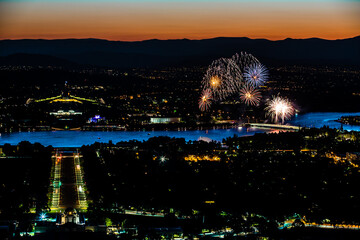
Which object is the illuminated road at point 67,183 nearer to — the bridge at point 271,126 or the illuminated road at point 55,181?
the illuminated road at point 55,181

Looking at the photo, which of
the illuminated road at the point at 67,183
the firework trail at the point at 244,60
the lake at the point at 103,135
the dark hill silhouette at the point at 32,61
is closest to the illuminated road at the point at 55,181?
the illuminated road at the point at 67,183

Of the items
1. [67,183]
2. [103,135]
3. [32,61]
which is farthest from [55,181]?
[32,61]

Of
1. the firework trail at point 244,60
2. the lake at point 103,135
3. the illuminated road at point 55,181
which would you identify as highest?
the firework trail at point 244,60

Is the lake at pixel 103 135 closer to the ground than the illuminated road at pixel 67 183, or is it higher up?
closer to the ground

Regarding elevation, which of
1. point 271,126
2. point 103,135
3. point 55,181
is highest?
point 55,181

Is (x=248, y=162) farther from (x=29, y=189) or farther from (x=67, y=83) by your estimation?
(x=67, y=83)

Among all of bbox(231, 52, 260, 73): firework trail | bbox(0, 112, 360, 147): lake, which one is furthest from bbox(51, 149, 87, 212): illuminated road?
bbox(231, 52, 260, 73): firework trail

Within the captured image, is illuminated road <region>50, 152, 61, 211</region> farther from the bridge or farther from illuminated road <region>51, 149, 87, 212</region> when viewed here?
the bridge

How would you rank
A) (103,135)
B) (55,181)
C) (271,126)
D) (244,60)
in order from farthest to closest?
(244,60), (271,126), (103,135), (55,181)

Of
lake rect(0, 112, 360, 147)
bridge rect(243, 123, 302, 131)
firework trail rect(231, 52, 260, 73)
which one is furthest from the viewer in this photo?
bridge rect(243, 123, 302, 131)

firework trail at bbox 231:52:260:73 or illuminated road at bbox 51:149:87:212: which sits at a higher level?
firework trail at bbox 231:52:260:73

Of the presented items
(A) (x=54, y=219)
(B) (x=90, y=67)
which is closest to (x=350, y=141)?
(A) (x=54, y=219)

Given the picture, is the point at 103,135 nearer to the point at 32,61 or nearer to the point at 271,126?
the point at 271,126
